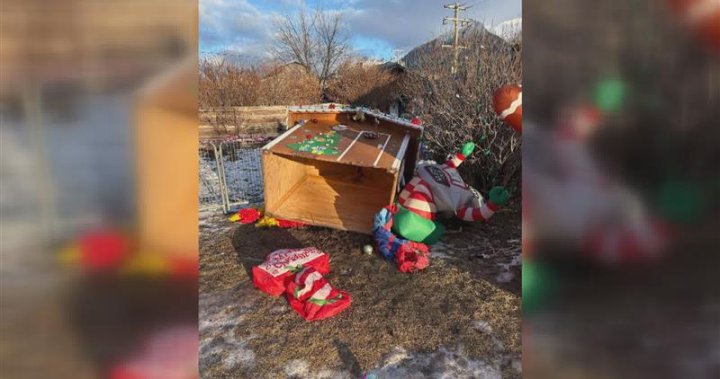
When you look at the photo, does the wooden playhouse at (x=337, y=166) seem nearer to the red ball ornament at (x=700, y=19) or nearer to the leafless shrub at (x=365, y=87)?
the red ball ornament at (x=700, y=19)

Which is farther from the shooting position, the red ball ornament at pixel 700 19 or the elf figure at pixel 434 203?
the elf figure at pixel 434 203

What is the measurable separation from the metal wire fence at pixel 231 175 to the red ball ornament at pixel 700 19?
26.5ft

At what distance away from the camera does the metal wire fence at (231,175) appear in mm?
8375

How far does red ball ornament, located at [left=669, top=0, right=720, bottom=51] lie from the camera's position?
688mm

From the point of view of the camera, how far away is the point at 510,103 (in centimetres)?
162

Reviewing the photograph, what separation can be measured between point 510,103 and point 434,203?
5037 millimetres

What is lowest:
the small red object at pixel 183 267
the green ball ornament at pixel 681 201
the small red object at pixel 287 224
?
the small red object at pixel 287 224

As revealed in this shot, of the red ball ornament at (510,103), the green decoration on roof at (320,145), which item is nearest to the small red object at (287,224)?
the green decoration on roof at (320,145)

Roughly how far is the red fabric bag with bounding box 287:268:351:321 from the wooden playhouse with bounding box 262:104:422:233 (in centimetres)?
183

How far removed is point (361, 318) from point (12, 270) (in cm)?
404

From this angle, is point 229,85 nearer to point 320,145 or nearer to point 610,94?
point 320,145

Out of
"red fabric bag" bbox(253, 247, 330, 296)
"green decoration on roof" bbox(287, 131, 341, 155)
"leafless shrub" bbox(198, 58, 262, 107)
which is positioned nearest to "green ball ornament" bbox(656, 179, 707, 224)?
"red fabric bag" bbox(253, 247, 330, 296)

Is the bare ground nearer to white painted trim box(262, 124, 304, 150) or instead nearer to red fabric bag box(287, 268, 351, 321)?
red fabric bag box(287, 268, 351, 321)

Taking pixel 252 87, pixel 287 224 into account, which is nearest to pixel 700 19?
pixel 287 224
